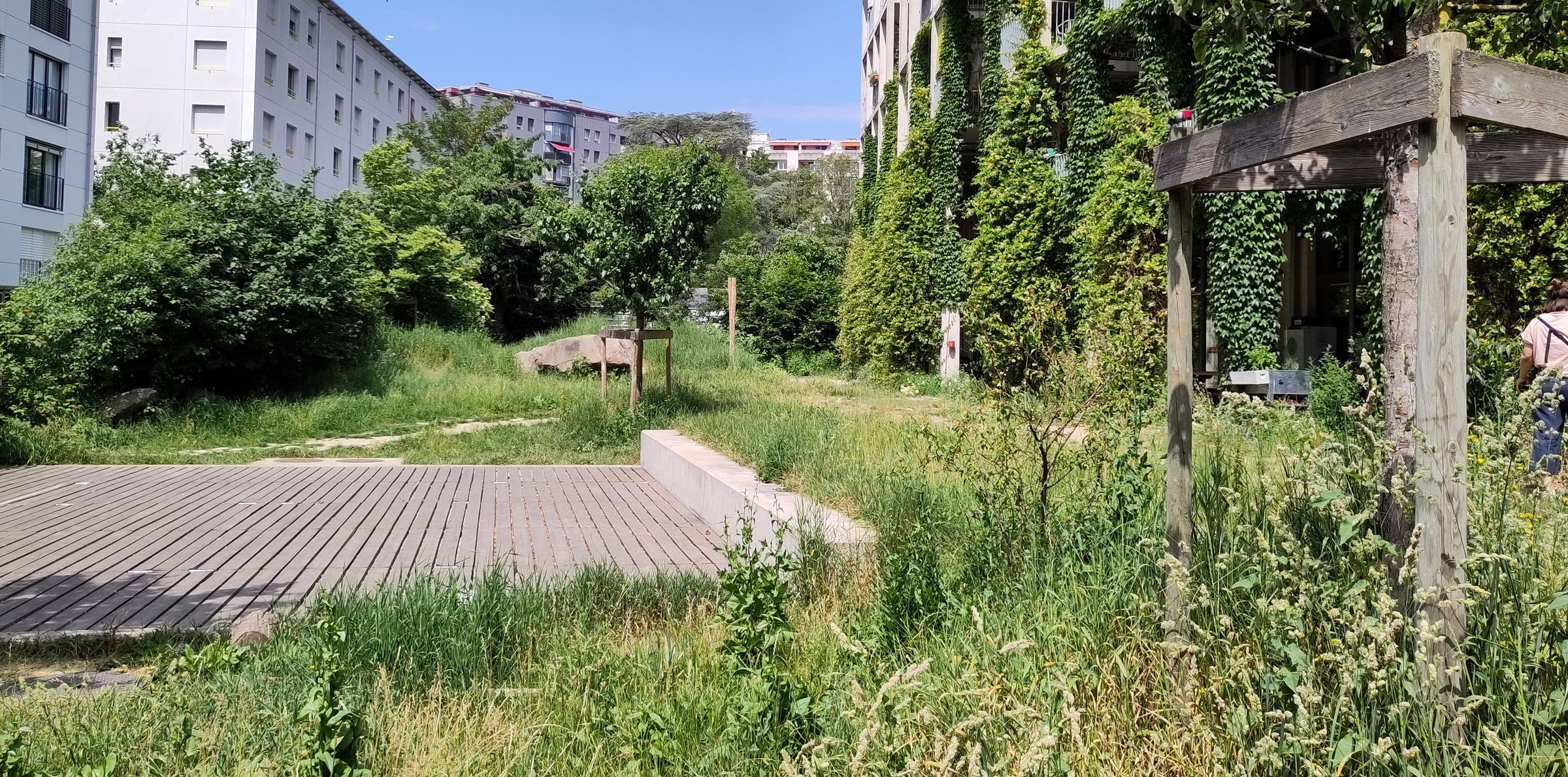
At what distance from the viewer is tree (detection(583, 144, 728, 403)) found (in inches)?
566

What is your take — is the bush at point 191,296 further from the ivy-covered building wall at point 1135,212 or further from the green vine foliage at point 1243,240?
the green vine foliage at point 1243,240

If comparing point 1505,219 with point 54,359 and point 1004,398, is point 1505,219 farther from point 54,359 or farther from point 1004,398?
point 54,359

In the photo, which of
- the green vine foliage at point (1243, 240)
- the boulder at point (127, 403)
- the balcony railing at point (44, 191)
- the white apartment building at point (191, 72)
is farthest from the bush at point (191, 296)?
the white apartment building at point (191, 72)

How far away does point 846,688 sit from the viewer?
135 inches

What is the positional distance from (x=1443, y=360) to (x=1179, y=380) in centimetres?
101

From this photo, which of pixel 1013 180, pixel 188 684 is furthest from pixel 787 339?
pixel 188 684

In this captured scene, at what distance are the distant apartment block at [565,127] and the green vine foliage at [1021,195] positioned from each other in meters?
103

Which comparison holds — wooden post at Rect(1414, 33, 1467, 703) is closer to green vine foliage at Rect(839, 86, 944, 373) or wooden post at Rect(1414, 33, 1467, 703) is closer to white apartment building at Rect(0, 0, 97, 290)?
green vine foliage at Rect(839, 86, 944, 373)

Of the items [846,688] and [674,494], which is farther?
[674,494]

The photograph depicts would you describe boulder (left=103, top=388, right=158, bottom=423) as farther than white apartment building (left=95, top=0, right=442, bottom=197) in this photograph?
No

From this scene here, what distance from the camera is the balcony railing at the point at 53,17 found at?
1113 inches

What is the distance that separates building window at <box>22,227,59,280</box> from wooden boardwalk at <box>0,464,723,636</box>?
21472 millimetres

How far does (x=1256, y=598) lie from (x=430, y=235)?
29.6m

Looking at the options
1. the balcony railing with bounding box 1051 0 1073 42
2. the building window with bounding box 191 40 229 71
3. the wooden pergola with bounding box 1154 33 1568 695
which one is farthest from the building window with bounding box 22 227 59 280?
the wooden pergola with bounding box 1154 33 1568 695
